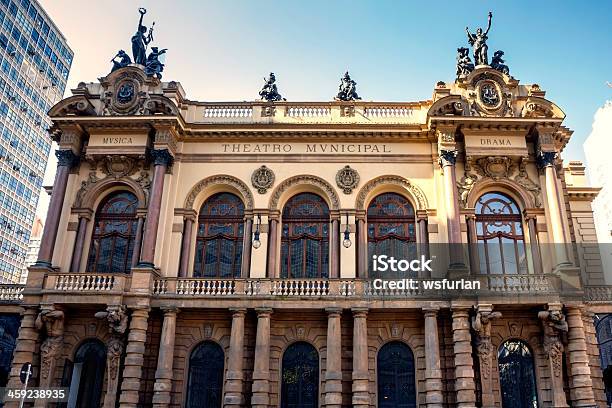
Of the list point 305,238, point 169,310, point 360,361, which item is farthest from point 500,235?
point 169,310

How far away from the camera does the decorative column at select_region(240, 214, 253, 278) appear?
76.5 ft

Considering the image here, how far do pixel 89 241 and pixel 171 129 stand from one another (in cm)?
647

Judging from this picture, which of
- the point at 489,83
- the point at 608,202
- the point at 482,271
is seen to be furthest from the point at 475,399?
the point at 608,202

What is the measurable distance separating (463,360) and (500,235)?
6.38m

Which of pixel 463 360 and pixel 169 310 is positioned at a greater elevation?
pixel 169 310

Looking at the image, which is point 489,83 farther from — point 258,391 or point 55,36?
point 55,36

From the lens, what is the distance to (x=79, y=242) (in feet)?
78.8

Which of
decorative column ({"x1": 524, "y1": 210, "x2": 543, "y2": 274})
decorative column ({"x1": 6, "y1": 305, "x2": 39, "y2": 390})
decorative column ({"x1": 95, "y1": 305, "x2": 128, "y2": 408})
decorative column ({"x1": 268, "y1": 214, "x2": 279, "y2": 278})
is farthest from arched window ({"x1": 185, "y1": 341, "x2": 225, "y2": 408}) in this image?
decorative column ({"x1": 524, "y1": 210, "x2": 543, "y2": 274})

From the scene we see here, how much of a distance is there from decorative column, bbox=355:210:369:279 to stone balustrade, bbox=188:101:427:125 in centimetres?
488

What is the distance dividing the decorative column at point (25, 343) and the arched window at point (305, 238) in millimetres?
10562

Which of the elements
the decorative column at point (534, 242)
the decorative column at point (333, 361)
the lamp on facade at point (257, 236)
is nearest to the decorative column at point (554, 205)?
the decorative column at point (534, 242)

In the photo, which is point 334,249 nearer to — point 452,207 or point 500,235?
point 452,207

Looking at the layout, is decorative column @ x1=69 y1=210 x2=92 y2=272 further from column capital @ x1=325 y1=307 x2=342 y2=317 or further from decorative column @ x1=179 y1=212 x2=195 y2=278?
column capital @ x1=325 y1=307 x2=342 y2=317

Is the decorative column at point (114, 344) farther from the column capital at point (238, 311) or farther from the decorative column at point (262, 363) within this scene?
the decorative column at point (262, 363)
